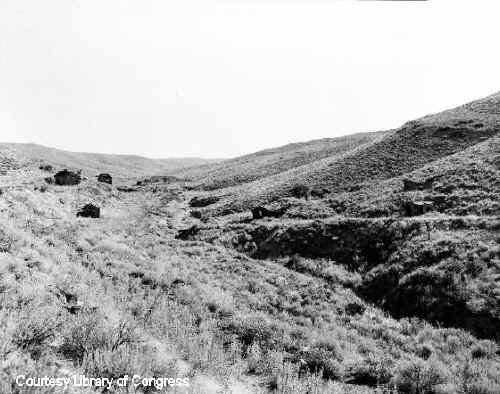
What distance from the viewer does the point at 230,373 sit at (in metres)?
6.04

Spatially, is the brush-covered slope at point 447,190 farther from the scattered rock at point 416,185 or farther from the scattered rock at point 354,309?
the scattered rock at point 354,309

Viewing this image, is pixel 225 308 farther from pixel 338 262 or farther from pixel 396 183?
pixel 396 183

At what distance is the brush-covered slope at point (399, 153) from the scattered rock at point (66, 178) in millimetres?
18357

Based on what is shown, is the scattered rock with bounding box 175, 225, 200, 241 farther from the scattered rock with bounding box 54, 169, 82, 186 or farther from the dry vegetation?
the scattered rock with bounding box 54, 169, 82, 186

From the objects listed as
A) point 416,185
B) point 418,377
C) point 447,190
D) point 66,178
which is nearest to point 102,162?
point 66,178

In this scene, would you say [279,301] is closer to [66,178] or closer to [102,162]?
[66,178]

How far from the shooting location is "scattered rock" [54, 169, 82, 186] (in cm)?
3955

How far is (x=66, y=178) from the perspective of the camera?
133ft

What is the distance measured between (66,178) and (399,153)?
38348mm

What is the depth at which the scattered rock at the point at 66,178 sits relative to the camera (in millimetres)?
39553

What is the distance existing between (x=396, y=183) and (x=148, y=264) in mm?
26554

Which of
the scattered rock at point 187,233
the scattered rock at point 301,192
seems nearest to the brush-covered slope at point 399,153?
the scattered rock at point 301,192

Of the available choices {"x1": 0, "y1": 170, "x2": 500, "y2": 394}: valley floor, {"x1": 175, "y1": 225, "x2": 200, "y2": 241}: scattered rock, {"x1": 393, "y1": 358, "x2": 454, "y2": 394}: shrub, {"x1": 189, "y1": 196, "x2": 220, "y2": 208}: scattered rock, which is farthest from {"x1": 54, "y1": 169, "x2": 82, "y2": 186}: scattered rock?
{"x1": 393, "y1": 358, "x2": 454, "y2": 394}: shrub

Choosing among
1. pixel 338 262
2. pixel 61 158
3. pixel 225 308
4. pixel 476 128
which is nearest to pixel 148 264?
pixel 225 308
